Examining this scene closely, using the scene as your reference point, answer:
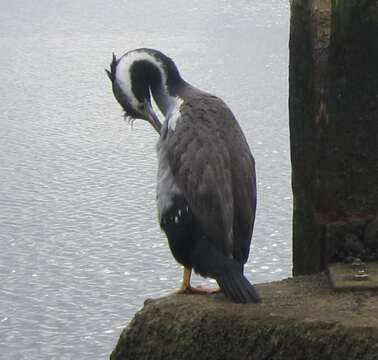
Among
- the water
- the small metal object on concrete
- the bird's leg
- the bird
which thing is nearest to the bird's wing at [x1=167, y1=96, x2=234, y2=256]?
the bird

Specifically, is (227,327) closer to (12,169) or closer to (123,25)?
(12,169)

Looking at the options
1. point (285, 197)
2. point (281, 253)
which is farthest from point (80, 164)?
point (281, 253)

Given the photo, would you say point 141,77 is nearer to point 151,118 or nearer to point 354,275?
point 151,118

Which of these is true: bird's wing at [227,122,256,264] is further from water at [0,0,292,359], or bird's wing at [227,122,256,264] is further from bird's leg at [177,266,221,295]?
water at [0,0,292,359]

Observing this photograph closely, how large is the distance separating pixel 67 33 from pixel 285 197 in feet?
12.5

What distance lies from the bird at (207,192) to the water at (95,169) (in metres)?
0.58

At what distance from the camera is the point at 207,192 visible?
2.39m

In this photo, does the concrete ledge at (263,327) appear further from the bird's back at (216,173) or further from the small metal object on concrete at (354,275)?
the bird's back at (216,173)

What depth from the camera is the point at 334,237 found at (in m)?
2.64

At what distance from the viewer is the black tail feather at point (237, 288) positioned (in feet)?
7.52

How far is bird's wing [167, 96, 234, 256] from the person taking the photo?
7.86 ft

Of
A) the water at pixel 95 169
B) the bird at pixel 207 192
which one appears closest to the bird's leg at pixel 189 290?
the bird at pixel 207 192

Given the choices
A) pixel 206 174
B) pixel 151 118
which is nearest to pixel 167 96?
pixel 151 118

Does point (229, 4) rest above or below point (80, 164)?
above
